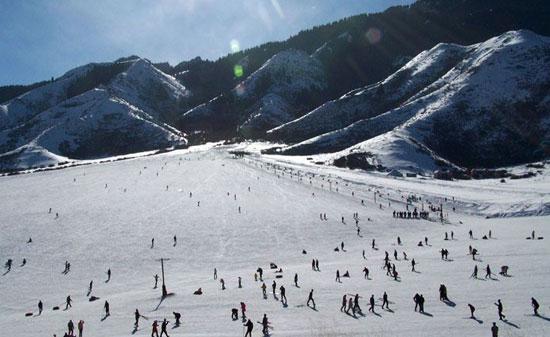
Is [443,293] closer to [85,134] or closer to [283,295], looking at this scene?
[283,295]

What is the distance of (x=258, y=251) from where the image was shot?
4741 centimetres

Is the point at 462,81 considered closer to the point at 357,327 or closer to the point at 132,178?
the point at 132,178

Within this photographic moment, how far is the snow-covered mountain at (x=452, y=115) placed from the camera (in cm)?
11075

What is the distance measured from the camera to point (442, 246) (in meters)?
46.2

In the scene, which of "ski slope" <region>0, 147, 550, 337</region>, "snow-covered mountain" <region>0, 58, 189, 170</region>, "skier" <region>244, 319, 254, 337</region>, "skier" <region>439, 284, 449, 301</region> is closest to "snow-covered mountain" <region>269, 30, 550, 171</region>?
"ski slope" <region>0, 147, 550, 337</region>

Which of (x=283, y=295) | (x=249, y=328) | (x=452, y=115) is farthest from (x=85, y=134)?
(x=249, y=328)

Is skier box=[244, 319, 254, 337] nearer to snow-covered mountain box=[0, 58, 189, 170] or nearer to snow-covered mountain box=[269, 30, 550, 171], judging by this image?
snow-covered mountain box=[269, 30, 550, 171]

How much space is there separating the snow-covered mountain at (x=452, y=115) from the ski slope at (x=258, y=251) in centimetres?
2672

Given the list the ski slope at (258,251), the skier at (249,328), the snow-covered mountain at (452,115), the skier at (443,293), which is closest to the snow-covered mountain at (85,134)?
the snow-covered mountain at (452,115)

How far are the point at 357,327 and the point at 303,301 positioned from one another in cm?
613

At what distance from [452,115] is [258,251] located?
98.9 meters

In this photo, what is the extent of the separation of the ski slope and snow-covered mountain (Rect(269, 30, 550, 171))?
2672 centimetres

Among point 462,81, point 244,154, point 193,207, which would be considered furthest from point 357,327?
point 462,81

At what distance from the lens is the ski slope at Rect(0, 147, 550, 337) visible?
2680cm
